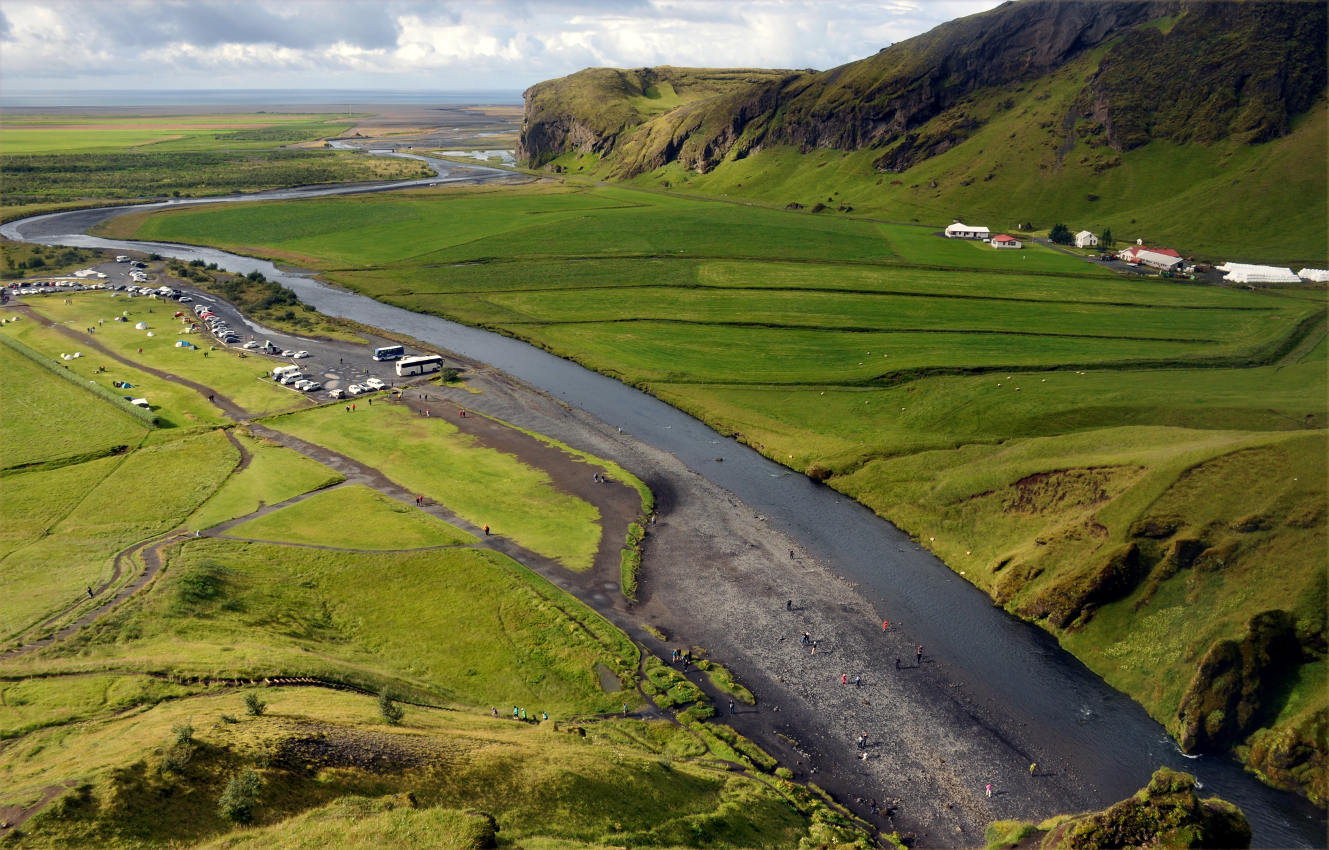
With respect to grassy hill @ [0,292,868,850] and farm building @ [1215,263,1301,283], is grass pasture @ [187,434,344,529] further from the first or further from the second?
farm building @ [1215,263,1301,283]

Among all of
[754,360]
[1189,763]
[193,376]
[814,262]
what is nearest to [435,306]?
[193,376]

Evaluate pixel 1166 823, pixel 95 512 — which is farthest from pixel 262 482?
pixel 1166 823

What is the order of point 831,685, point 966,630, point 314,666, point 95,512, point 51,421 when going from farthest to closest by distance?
point 51,421, point 95,512, point 966,630, point 831,685, point 314,666

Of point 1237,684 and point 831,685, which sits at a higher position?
point 1237,684

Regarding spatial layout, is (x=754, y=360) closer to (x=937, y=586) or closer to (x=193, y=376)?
(x=937, y=586)

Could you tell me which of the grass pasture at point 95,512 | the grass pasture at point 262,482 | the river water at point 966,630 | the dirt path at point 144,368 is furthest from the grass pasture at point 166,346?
the river water at point 966,630

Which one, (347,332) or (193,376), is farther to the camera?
(347,332)

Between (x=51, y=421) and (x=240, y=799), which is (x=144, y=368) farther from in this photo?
(x=240, y=799)
